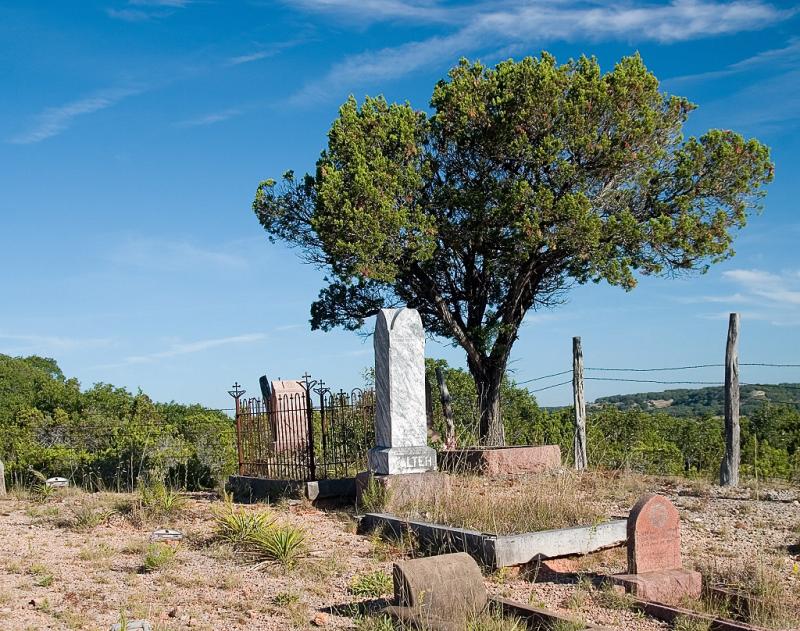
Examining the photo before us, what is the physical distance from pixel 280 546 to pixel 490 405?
1255 centimetres

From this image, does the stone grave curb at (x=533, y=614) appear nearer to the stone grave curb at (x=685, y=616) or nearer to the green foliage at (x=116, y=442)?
the stone grave curb at (x=685, y=616)

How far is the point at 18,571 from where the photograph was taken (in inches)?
308

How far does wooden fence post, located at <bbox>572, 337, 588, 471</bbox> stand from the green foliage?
678 centimetres

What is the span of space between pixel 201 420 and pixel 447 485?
1230 cm

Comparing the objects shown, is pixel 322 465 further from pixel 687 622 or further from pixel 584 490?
pixel 687 622

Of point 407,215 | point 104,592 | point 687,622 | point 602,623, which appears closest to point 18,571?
point 104,592

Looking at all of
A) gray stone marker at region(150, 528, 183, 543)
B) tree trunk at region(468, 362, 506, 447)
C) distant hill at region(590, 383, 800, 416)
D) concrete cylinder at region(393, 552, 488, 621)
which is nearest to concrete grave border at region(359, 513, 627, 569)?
concrete cylinder at region(393, 552, 488, 621)

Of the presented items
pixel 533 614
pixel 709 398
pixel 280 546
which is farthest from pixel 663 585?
pixel 709 398

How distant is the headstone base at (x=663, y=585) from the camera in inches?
247

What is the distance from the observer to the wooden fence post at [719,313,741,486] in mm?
12828

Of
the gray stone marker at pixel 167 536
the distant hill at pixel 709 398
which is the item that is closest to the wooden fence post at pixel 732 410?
the distant hill at pixel 709 398

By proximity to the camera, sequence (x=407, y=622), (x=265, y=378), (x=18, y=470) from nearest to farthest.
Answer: (x=407, y=622)
(x=265, y=378)
(x=18, y=470)

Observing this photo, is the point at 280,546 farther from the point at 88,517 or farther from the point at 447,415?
the point at 447,415

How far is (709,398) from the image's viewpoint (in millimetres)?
22125
